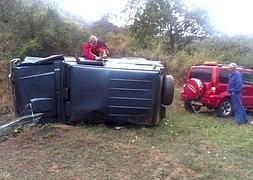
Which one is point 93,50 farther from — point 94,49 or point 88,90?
point 88,90

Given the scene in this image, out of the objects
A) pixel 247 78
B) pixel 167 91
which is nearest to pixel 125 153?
pixel 167 91

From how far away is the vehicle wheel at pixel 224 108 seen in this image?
13.2m

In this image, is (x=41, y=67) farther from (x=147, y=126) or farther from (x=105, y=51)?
(x=147, y=126)

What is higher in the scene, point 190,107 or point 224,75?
point 224,75

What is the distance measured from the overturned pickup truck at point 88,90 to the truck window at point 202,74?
15.2 feet

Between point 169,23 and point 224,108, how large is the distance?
479 inches

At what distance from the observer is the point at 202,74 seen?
13.4 meters

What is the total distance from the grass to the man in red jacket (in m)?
1.51

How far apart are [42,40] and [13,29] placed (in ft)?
3.18

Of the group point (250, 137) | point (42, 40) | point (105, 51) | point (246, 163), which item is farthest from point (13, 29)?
point (246, 163)

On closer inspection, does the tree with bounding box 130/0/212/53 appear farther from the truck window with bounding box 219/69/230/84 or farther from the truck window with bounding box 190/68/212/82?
the truck window with bounding box 219/69/230/84

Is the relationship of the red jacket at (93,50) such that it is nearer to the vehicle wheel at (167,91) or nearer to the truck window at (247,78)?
the vehicle wheel at (167,91)

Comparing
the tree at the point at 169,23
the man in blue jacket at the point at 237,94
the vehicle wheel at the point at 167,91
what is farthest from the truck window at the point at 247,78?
the tree at the point at 169,23

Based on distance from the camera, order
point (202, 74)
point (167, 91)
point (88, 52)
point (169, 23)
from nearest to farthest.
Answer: point (167, 91), point (88, 52), point (202, 74), point (169, 23)
